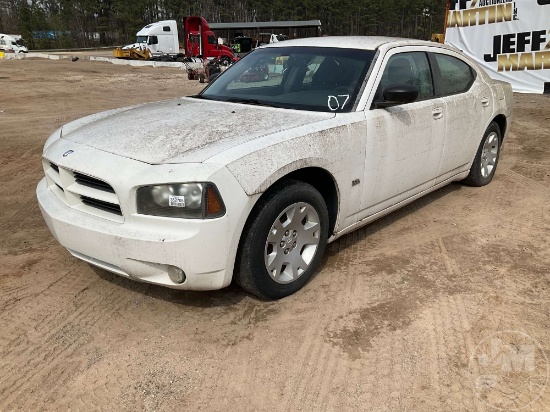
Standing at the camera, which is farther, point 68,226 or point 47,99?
point 47,99

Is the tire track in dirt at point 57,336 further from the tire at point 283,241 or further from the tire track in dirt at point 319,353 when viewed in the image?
the tire track in dirt at point 319,353

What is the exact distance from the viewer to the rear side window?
447cm

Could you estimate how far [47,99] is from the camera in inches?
558

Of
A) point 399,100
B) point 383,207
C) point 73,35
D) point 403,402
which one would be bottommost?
point 403,402

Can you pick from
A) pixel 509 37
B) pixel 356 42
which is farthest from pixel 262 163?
pixel 509 37

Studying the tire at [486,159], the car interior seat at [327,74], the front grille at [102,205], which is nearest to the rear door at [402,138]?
the car interior seat at [327,74]

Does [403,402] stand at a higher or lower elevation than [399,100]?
lower

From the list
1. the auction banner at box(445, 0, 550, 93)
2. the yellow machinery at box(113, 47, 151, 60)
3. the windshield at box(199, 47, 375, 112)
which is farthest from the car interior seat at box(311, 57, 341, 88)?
the yellow machinery at box(113, 47, 151, 60)

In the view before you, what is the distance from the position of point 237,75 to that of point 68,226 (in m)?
2.13

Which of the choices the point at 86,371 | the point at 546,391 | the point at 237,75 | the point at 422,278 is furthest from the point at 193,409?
the point at 237,75

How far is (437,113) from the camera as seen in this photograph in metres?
4.20

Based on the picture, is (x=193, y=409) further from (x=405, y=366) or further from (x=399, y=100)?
(x=399, y=100)

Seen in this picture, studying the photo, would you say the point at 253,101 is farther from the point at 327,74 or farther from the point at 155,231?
the point at 155,231

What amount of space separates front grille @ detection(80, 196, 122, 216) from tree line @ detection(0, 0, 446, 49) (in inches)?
2847
